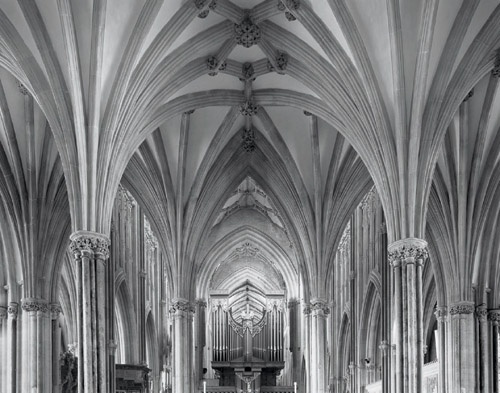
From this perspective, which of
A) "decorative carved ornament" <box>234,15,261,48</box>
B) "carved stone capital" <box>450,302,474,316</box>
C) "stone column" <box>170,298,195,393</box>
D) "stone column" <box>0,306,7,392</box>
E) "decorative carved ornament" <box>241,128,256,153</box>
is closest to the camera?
"decorative carved ornament" <box>234,15,261,48</box>

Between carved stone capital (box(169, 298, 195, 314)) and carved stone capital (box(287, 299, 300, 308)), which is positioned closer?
carved stone capital (box(169, 298, 195, 314))

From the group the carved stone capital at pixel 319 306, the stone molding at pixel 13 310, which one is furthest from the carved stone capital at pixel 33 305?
the carved stone capital at pixel 319 306

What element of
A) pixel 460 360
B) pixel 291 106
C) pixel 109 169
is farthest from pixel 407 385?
pixel 291 106

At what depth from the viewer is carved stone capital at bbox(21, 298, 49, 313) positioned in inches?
1158

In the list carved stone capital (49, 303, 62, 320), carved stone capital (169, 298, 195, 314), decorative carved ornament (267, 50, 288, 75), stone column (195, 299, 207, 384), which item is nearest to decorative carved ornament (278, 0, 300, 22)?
decorative carved ornament (267, 50, 288, 75)

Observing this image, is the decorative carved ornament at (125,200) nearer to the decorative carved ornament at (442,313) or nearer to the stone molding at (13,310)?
the stone molding at (13,310)

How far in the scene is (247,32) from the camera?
Result: 27.5 meters

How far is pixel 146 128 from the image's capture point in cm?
2722

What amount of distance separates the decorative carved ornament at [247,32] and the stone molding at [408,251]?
313 inches

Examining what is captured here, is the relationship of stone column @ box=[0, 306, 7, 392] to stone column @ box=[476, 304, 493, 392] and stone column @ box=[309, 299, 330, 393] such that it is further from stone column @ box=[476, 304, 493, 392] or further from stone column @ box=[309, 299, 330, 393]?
stone column @ box=[476, 304, 493, 392]

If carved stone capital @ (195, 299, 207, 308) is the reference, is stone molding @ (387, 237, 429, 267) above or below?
below

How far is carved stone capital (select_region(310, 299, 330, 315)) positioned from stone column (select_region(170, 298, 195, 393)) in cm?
441

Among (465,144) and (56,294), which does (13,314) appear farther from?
(465,144)

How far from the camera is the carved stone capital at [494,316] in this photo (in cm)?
3059
